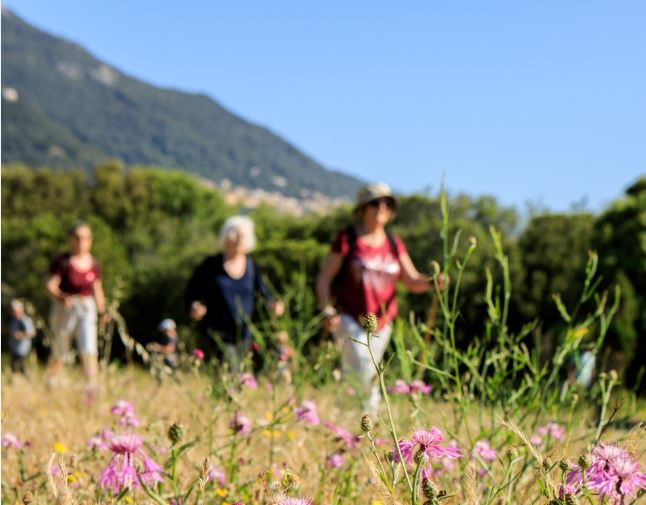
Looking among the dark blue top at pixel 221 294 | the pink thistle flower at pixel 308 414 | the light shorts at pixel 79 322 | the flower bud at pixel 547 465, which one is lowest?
the light shorts at pixel 79 322

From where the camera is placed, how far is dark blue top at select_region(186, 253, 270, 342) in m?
4.46

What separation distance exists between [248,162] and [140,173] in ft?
422

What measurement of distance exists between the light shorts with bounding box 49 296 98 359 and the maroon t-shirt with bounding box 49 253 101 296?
0.07 metres

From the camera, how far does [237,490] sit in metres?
1.67

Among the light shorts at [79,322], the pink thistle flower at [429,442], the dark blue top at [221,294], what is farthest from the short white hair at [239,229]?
the pink thistle flower at [429,442]

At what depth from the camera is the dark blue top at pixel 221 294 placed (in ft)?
14.6

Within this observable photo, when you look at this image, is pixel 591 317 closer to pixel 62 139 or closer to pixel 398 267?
pixel 398 267

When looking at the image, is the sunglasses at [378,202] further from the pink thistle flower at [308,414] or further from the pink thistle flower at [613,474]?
the pink thistle flower at [613,474]

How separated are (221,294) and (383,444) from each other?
2.46m

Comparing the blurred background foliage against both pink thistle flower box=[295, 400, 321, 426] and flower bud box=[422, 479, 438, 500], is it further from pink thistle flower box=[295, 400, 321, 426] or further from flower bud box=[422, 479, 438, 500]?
flower bud box=[422, 479, 438, 500]

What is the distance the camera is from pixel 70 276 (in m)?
5.64

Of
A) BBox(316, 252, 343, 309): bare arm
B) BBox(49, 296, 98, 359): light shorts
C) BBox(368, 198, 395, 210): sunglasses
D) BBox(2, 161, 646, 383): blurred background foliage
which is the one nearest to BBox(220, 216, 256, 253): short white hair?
BBox(316, 252, 343, 309): bare arm

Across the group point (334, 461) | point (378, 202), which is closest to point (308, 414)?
point (334, 461)

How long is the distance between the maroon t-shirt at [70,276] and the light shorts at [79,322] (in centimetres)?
7
